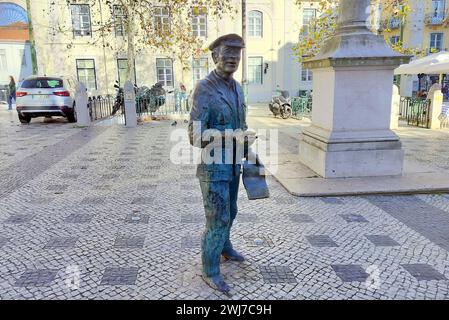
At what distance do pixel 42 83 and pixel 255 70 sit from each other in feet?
54.0

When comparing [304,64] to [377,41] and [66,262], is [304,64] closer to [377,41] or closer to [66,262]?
[377,41]

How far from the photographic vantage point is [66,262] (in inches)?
125

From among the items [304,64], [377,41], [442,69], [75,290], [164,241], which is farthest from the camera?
[442,69]

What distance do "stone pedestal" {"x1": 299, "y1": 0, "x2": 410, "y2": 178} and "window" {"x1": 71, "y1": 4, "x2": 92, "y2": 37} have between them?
2217cm

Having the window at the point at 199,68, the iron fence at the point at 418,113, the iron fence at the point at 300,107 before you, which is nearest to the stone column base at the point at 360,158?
the iron fence at the point at 418,113

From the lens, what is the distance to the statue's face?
242 cm

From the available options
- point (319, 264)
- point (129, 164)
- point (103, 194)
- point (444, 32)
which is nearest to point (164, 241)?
point (319, 264)

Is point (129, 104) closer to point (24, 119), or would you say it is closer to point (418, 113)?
point (24, 119)

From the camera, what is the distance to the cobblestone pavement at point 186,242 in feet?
9.12

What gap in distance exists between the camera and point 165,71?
82.0 ft

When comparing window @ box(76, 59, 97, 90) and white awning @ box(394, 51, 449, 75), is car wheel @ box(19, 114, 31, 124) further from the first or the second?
white awning @ box(394, 51, 449, 75)

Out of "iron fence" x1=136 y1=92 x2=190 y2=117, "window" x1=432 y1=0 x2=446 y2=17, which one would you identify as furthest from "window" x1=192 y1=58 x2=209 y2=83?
"window" x1=432 y1=0 x2=446 y2=17

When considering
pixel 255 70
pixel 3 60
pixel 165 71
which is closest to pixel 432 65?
pixel 255 70
